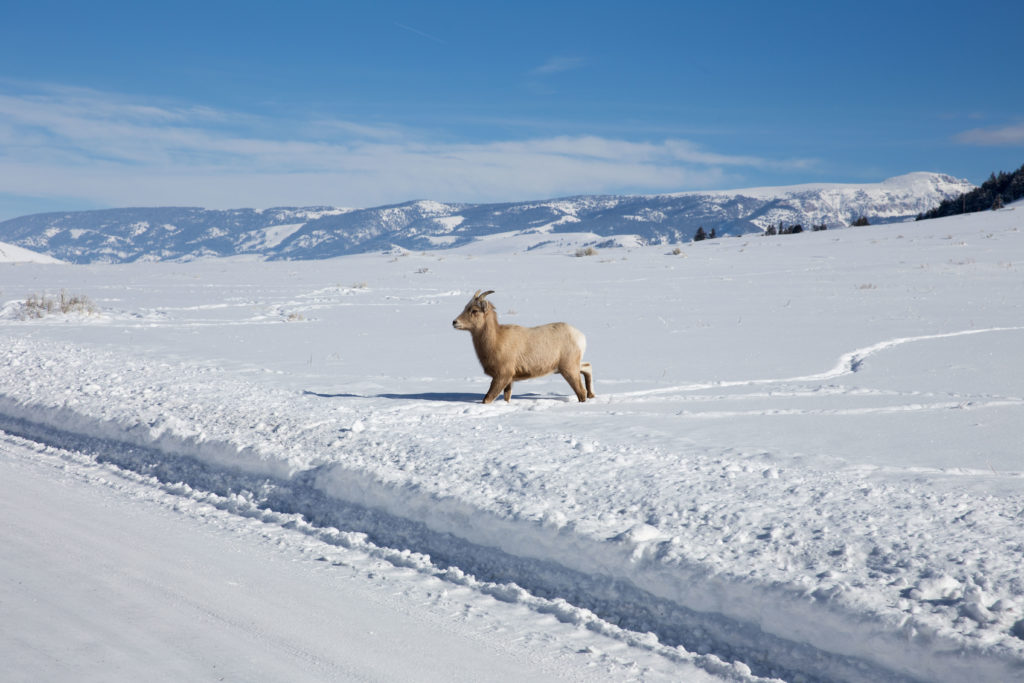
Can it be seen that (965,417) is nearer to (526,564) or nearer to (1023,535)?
(1023,535)

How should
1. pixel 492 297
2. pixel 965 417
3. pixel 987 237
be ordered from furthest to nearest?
pixel 987 237 → pixel 492 297 → pixel 965 417

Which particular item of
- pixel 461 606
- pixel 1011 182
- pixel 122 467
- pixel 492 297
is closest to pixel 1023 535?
pixel 461 606

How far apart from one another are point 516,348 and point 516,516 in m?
3.52

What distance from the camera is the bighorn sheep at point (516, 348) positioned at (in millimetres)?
8242

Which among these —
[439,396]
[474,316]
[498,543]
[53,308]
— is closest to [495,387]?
[474,316]

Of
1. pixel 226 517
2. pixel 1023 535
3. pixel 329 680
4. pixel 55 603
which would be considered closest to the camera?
pixel 329 680

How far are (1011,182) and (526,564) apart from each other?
76273 mm

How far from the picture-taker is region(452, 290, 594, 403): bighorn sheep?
8242 mm

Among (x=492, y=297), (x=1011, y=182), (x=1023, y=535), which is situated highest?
(x=1011, y=182)

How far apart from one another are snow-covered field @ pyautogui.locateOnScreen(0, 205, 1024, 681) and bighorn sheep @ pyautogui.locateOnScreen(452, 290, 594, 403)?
1.17 ft

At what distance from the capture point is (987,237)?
100 feet

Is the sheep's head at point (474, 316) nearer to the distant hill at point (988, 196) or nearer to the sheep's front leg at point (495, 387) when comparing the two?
the sheep's front leg at point (495, 387)

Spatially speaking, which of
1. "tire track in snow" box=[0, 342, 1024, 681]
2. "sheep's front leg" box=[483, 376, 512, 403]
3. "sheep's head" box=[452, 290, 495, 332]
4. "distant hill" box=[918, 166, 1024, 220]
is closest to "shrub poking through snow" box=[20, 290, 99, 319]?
"tire track in snow" box=[0, 342, 1024, 681]

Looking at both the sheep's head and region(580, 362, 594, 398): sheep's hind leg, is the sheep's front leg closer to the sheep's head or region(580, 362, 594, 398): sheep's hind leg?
the sheep's head
